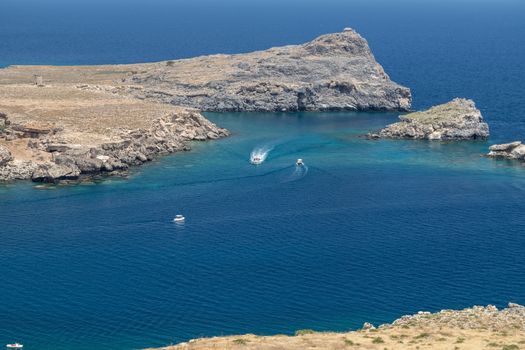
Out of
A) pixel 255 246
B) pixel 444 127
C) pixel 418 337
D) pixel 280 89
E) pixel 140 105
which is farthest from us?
pixel 280 89

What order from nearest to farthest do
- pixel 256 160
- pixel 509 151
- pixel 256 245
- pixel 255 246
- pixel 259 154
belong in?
pixel 255 246 → pixel 256 245 → pixel 256 160 → pixel 259 154 → pixel 509 151

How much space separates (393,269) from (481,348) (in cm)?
3223

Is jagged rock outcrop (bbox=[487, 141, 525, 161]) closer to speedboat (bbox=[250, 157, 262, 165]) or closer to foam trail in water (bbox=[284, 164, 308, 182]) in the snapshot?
foam trail in water (bbox=[284, 164, 308, 182])

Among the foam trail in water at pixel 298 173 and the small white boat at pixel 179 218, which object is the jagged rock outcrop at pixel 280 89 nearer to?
the foam trail in water at pixel 298 173

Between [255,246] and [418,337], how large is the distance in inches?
1499

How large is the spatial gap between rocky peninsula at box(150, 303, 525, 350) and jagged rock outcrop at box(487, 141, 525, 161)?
75.2m

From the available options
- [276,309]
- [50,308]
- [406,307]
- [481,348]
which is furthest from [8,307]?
[481,348]

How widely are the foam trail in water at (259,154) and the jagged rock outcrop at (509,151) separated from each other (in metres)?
31.4

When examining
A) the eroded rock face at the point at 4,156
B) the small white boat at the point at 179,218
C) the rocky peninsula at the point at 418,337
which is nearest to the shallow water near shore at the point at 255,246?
the small white boat at the point at 179,218

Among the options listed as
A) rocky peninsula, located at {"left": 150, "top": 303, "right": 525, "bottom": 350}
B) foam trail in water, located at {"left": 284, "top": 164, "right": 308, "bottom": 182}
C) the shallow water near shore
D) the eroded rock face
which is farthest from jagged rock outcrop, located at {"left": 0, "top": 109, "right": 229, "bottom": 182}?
rocky peninsula, located at {"left": 150, "top": 303, "right": 525, "bottom": 350}

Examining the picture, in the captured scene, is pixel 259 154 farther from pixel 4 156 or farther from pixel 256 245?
pixel 256 245

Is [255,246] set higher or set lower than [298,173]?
lower

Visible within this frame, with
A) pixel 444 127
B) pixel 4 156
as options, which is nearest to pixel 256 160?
pixel 4 156

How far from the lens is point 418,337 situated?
68875mm
